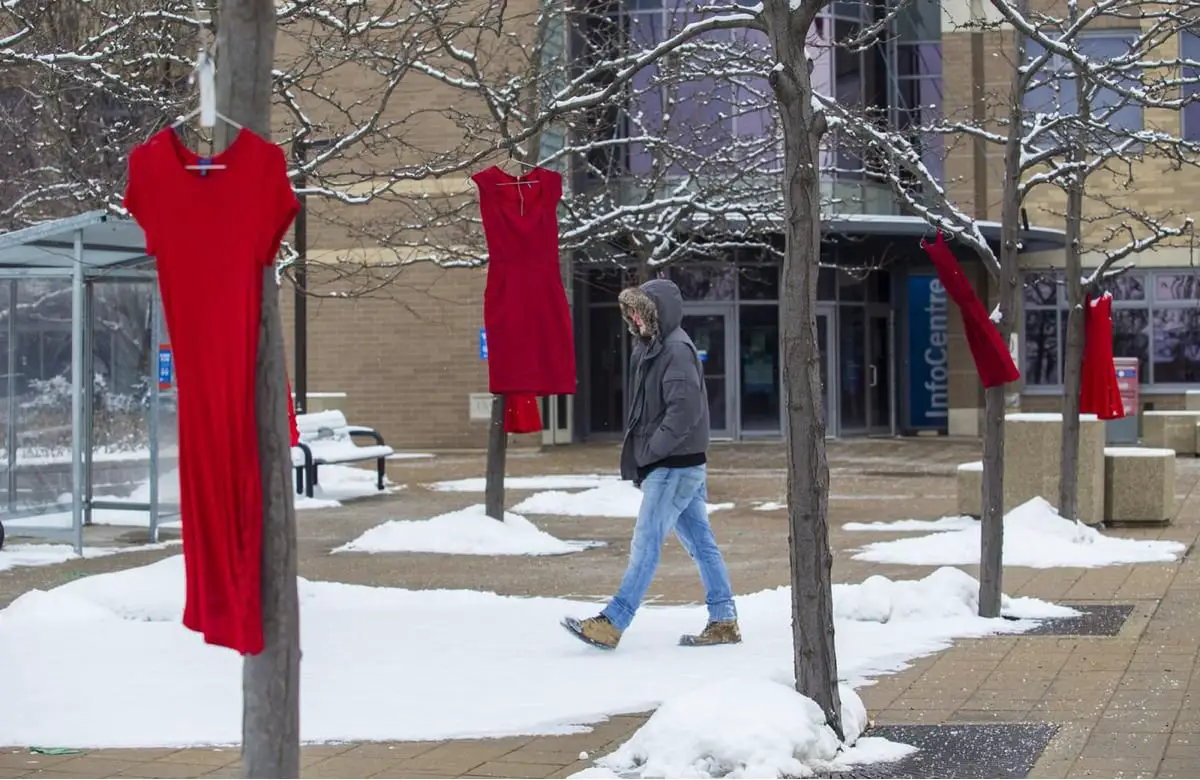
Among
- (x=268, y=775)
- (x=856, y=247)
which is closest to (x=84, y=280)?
(x=268, y=775)

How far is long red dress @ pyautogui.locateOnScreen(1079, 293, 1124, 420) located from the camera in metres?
15.4

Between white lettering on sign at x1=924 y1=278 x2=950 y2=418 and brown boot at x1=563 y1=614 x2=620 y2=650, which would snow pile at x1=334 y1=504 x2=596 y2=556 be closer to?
brown boot at x1=563 y1=614 x2=620 y2=650

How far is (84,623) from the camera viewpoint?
9.23 meters

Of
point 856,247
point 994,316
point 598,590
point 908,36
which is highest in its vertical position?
point 908,36

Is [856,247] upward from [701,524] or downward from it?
upward

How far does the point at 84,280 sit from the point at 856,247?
69.6 feet

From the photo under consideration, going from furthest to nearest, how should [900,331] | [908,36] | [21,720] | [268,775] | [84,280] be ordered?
1. [900,331]
2. [908,36]
3. [84,280]
4. [21,720]
5. [268,775]

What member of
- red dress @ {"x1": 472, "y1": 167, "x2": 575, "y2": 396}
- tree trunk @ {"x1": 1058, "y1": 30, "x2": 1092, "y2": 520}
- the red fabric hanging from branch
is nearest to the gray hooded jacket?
red dress @ {"x1": 472, "y1": 167, "x2": 575, "y2": 396}

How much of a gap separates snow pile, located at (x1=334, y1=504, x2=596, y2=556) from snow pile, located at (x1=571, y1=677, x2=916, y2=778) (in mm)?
7965

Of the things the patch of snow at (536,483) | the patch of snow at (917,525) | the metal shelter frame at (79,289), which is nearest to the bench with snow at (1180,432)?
the patch of snow at (536,483)

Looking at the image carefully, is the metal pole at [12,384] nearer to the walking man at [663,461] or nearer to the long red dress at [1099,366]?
the walking man at [663,461]

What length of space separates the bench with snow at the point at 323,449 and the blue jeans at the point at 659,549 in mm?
11293

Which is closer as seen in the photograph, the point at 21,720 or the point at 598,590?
the point at 21,720

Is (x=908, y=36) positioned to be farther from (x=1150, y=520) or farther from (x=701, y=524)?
(x=701, y=524)
